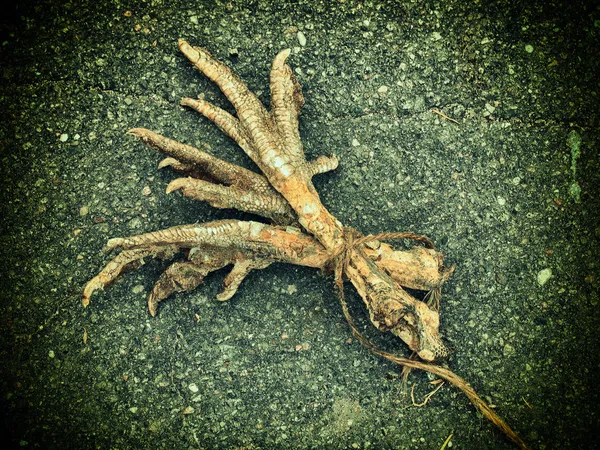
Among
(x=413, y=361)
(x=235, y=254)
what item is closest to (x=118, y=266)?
(x=235, y=254)

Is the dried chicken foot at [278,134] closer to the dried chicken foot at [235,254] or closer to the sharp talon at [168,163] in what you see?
the dried chicken foot at [235,254]

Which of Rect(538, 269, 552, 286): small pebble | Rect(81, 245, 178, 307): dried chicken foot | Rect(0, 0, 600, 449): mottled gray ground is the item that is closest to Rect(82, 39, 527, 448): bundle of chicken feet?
Rect(81, 245, 178, 307): dried chicken foot

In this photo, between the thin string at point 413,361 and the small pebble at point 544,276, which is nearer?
the thin string at point 413,361

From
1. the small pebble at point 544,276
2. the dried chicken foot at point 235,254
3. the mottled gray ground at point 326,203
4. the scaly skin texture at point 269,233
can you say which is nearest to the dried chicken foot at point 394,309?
the scaly skin texture at point 269,233

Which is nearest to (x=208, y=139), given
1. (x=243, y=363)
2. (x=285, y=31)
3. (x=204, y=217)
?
(x=204, y=217)

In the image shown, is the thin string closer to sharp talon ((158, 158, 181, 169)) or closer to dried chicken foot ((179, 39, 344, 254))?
dried chicken foot ((179, 39, 344, 254))

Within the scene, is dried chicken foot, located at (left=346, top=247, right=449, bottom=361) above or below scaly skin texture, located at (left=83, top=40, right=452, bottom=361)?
below

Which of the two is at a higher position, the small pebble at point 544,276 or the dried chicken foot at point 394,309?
the dried chicken foot at point 394,309
